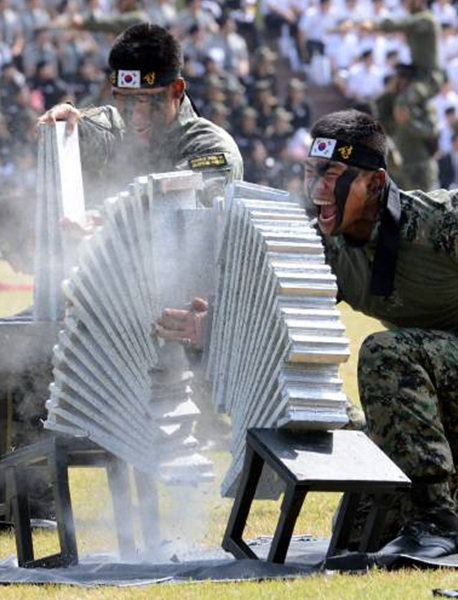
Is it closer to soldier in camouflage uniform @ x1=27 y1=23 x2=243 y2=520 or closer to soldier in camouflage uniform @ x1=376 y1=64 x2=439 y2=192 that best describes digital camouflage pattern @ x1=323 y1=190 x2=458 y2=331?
soldier in camouflage uniform @ x1=27 y1=23 x2=243 y2=520

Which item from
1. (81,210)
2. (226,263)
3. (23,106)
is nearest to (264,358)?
(226,263)

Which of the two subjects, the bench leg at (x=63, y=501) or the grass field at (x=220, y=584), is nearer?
the grass field at (x=220, y=584)

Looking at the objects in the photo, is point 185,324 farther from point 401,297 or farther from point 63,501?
point 401,297

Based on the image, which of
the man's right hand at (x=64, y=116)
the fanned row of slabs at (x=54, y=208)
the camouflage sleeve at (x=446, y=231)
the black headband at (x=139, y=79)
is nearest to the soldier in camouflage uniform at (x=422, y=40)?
the black headband at (x=139, y=79)

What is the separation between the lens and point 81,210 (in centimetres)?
803

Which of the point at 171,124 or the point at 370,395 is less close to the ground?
the point at 171,124

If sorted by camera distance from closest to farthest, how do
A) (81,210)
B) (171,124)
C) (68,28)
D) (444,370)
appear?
(444,370), (81,210), (171,124), (68,28)

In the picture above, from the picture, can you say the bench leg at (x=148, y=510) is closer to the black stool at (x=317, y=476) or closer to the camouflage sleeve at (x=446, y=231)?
the black stool at (x=317, y=476)

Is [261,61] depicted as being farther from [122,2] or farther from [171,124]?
[171,124]

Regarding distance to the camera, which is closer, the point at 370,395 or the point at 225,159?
the point at 370,395

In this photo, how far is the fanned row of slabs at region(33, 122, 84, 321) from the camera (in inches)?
312

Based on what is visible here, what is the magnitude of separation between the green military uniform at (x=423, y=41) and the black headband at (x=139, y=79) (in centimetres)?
1794

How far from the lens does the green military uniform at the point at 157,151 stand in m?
8.52

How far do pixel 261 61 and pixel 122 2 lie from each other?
9.93ft
